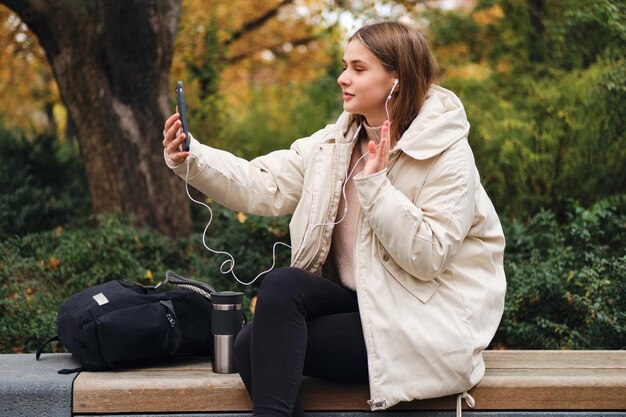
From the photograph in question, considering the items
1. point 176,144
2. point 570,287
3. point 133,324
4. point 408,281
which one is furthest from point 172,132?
point 570,287

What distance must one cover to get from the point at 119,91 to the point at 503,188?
2738 mm

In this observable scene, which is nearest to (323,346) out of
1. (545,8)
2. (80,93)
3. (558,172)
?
(558,172)

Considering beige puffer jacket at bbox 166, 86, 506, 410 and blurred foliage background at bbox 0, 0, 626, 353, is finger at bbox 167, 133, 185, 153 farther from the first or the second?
blurred foliage background at bbox 0, 0, 626, 353

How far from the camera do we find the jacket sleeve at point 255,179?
313 centimetres

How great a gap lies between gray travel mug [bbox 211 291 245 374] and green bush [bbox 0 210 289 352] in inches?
56.9

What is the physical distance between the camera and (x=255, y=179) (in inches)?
127

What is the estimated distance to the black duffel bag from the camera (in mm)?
2996

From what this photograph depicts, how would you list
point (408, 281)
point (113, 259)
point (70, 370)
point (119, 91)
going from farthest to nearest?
point (119, 91)
point (113, 259)
point (70, 370)
point (408, 281)

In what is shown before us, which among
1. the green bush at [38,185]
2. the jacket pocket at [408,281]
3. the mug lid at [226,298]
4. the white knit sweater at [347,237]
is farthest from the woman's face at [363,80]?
the green bush at [38,185]

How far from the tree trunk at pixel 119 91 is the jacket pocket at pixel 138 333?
2.70 metres

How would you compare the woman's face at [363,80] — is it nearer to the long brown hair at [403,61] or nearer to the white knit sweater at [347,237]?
the long brown hair at [403,61]

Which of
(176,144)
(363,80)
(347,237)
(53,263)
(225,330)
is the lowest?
(53,263)

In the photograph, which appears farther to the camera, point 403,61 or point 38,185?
point 38,185

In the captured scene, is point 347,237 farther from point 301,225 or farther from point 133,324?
point 133,324
